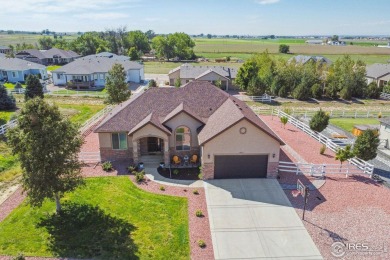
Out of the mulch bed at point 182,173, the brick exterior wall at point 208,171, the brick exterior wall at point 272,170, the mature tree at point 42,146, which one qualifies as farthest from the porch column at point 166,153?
the mature tree at point 42,146

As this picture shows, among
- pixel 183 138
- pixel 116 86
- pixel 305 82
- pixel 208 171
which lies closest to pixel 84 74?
pixel 116 86

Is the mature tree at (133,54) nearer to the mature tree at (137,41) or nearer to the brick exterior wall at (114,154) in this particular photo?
the mature tree at (137,41)

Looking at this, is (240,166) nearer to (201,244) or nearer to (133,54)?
(201,244)

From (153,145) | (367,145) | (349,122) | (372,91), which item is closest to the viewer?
(367,145)

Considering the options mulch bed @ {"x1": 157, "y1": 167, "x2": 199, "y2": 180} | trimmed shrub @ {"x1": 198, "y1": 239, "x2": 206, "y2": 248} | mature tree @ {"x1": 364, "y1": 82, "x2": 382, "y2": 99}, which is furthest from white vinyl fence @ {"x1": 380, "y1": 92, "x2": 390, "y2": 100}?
trimmed shrub @ {"x1": 198, "y1": 239, "x2": 206, "y2": 248}

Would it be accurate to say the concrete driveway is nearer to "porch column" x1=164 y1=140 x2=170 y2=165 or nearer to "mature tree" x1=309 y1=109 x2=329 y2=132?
"porch column" x1=164 y1=140 x2=170 y2=165

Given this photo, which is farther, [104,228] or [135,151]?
[135,151]
